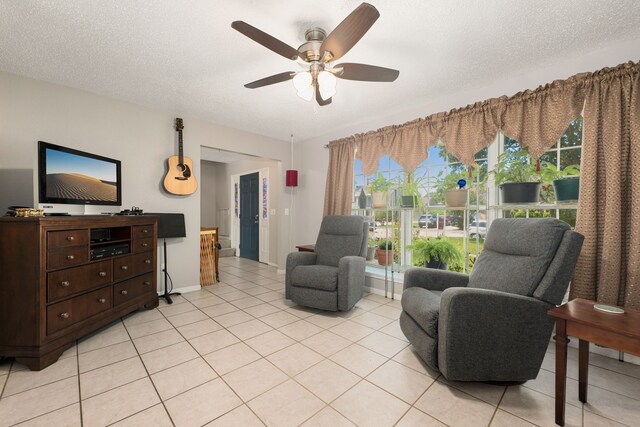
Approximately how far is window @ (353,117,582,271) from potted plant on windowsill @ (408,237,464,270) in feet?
0.26

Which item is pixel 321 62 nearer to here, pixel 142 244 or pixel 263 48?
pixel 263 48

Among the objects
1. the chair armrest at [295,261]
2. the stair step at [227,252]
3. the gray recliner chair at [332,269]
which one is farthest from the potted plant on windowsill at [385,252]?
the stair step at [227,252]

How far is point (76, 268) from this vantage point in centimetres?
198

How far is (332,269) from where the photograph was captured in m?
2.77

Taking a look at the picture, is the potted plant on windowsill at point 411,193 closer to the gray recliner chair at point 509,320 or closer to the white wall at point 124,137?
the gray recliner chair at point 509,320

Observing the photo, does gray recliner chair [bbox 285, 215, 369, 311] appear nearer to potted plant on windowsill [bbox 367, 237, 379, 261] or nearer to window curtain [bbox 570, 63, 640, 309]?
potted plant on windowsill [bbox 367, 237, 379, 261]

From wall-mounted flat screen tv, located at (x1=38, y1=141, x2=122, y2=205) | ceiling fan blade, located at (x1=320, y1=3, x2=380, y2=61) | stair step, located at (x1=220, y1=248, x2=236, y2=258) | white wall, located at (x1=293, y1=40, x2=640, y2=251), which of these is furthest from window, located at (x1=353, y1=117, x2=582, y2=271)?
stair step, located at (x1=220, y1=248, x2=236, y2=258)

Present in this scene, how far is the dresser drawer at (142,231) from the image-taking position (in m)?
2.57

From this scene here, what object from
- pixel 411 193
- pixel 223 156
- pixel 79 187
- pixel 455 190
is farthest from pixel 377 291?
pixel 223 156

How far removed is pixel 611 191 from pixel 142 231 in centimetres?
400

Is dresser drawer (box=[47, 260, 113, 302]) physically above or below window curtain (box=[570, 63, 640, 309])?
below

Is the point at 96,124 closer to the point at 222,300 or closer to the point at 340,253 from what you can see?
the point at 222,300

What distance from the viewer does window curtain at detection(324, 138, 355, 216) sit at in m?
3.77

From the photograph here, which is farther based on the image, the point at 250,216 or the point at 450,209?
the point at 250,216
